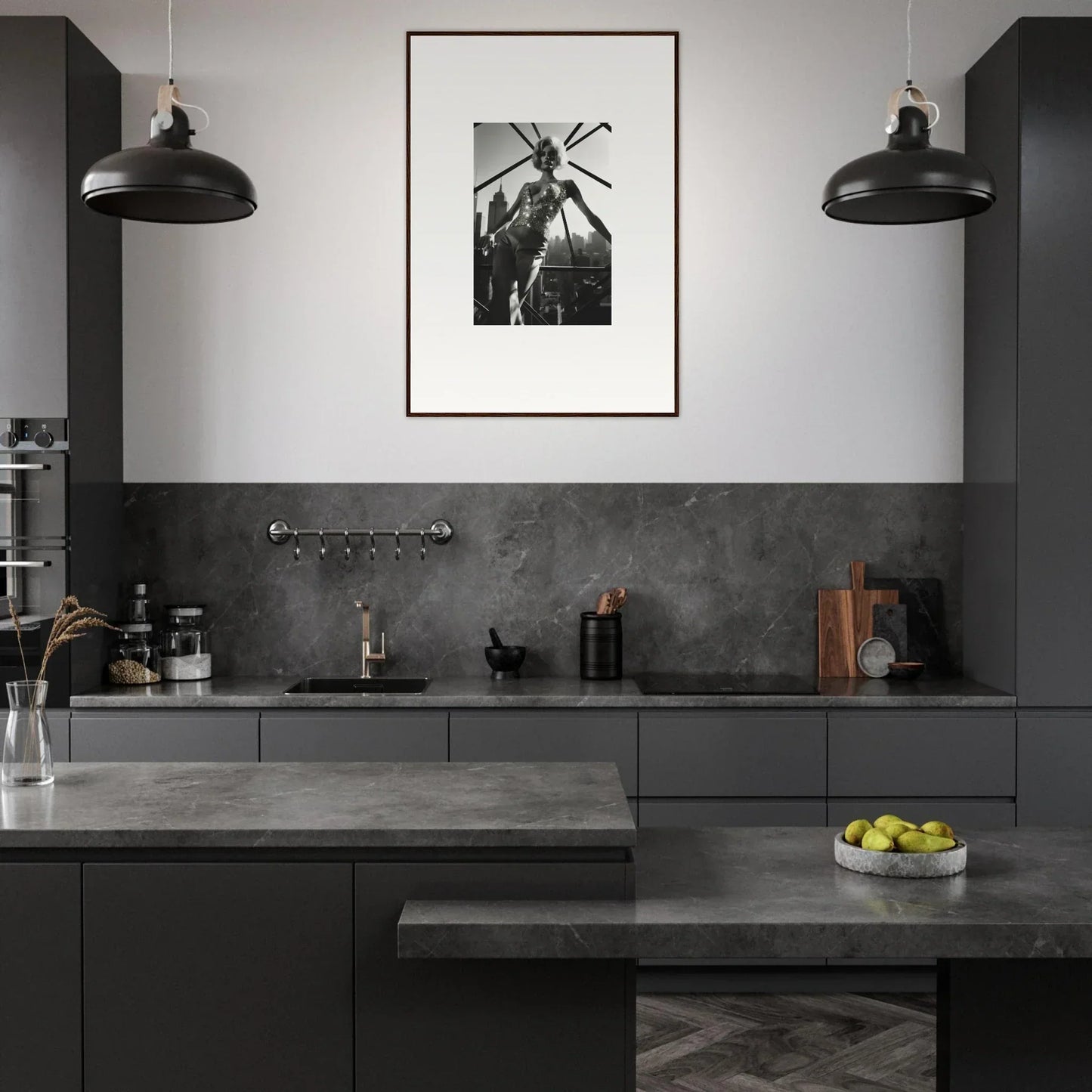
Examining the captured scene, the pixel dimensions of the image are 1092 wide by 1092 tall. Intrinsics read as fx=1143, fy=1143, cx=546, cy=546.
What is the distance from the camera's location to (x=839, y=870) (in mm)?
2258

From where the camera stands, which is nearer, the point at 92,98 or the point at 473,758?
the point at 473,758

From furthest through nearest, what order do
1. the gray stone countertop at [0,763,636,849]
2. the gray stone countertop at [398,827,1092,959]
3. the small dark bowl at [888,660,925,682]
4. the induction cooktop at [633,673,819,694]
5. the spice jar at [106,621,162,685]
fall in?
the small dark bowl at [888,660,925,682], the spice jar at [106,621,162,685], the induction cooktop at [633,673,819,694], the gray stone countertop at [0,763,636,849], the gray stone countertop at [398,827,1092,959]

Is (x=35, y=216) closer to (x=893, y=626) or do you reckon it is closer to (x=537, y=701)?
(x=537, y=701)

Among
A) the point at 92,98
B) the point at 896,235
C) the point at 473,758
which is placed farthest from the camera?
the point at 896,235

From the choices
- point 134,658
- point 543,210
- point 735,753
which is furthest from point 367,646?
point 543,210

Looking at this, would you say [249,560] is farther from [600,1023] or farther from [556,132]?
[600,1023]

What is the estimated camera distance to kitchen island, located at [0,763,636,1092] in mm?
2152

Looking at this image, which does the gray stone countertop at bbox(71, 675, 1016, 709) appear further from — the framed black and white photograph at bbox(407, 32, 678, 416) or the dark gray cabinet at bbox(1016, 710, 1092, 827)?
the framed black and white photograph at bbox(407, 32, 678, 416)

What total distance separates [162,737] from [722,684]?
2.02 metres

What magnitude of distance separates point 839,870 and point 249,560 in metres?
3.01

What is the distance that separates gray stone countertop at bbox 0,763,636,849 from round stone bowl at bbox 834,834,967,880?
455 mm

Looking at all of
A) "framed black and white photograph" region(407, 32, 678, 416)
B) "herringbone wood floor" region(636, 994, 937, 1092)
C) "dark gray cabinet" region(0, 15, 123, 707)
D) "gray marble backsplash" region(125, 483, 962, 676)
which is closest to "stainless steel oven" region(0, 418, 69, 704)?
"dark gray cabinet" region(0, 15, 123, 707)

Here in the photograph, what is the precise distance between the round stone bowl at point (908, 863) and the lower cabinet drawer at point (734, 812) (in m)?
1.73

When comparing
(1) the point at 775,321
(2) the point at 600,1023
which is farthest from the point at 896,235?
(2) the point at 600,1023
